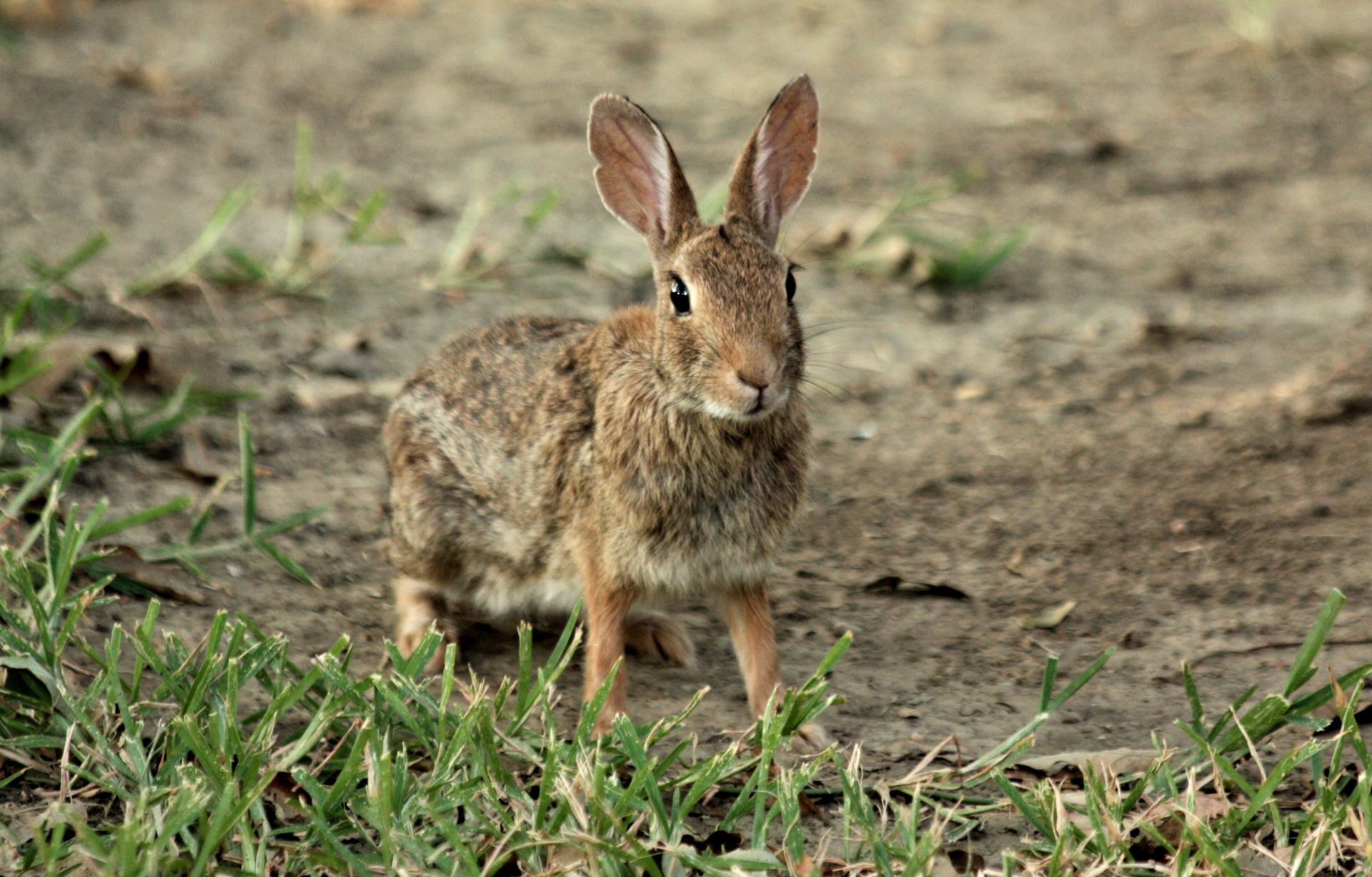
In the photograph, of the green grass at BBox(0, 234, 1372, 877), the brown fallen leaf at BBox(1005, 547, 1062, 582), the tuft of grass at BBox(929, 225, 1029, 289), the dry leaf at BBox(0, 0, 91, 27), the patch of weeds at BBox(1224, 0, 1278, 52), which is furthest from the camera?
the patch of weeds at BBox(1224, 0, 1278, 52)

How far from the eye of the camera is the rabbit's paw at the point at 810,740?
343 cm

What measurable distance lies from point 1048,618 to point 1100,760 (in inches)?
34.5

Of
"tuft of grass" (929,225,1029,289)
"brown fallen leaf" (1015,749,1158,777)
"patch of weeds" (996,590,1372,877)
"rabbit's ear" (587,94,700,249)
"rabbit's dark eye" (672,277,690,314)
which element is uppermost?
"rabbit's ear" (587,94,700,249)

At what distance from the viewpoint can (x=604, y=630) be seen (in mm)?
3633

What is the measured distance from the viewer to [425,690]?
3094 mm

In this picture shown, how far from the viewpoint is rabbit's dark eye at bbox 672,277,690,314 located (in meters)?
3.54

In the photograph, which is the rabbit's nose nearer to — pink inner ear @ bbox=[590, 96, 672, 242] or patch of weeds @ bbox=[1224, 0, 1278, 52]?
pink inner ear @ bbox=[590, 96, 672, 242]

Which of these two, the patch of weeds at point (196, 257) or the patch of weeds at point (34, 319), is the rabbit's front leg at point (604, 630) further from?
the patch of weeds at point (196, 257)

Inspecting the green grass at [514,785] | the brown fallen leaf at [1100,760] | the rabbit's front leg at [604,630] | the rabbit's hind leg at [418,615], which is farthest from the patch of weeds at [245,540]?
the brown fallen leaf at [1100,760]

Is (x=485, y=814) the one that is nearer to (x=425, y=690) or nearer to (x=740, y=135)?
(x=425, y=690)

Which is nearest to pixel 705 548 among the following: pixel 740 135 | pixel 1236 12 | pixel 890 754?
pixel 890 754

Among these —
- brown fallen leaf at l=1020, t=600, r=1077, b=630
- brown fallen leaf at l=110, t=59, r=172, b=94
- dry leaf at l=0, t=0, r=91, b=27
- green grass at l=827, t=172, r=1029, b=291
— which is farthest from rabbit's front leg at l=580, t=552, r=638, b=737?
dry leaf at l=0, t=0, r=91, b=27

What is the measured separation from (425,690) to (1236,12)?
7801 mm

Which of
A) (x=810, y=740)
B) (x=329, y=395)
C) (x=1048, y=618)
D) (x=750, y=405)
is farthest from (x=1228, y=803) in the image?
(x=329, y=395)
